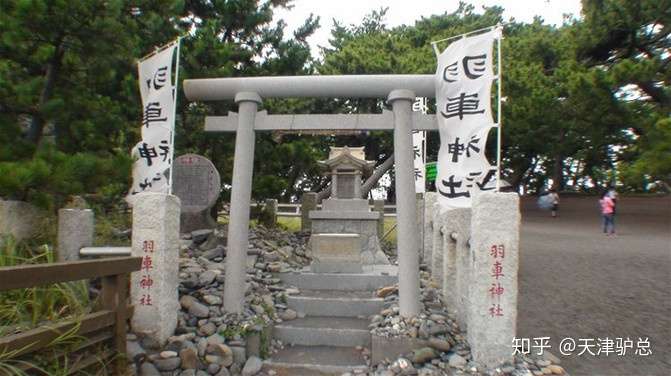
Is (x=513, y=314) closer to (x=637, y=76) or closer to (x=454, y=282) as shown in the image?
(x=454, y=282)

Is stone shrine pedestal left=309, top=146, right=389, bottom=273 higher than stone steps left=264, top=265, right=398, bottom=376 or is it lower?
higher

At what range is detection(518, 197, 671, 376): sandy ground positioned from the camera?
5.19m

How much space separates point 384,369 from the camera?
5.39 metres

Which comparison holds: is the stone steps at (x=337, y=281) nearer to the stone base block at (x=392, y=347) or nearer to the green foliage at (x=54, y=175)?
the stone base block at (x=392, y=347)

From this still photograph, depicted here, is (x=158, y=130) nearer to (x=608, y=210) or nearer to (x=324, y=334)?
(x=324, y=334)

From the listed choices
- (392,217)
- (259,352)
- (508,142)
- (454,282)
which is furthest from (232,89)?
(508,142)

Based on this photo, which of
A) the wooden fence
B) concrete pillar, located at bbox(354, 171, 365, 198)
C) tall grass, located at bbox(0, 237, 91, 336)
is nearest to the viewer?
the wooden fence

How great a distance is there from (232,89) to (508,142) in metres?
18.6

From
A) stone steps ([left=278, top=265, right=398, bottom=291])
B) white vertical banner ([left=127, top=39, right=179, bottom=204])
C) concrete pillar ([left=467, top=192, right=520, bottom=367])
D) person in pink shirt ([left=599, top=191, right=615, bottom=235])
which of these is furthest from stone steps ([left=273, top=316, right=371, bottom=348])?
person in pink shirt ([left=599, top=191, right=615, bottom=235])

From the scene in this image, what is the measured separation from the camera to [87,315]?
408 centimetres

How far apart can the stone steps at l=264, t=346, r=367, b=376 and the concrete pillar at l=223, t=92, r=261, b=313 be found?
0.83 metres

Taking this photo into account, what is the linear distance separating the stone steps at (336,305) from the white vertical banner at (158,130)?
264cm

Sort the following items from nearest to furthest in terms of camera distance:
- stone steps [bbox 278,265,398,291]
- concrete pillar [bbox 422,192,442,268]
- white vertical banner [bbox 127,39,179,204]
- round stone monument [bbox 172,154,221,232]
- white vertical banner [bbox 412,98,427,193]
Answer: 1. white vertical banner [bbox 127,39,179,204]
2. stone steps [bbox 278,265,398,291]
3. round stone monument [bbox 172,154,221,232]
4. concrete pillar [bbox 422,192,442,268]
5. white vertical banner [bbox 412,98,427,193]

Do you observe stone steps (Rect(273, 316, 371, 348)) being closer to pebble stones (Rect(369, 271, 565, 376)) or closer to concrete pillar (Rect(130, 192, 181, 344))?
pebble stones (Rect(369, 271, 565, 376))
